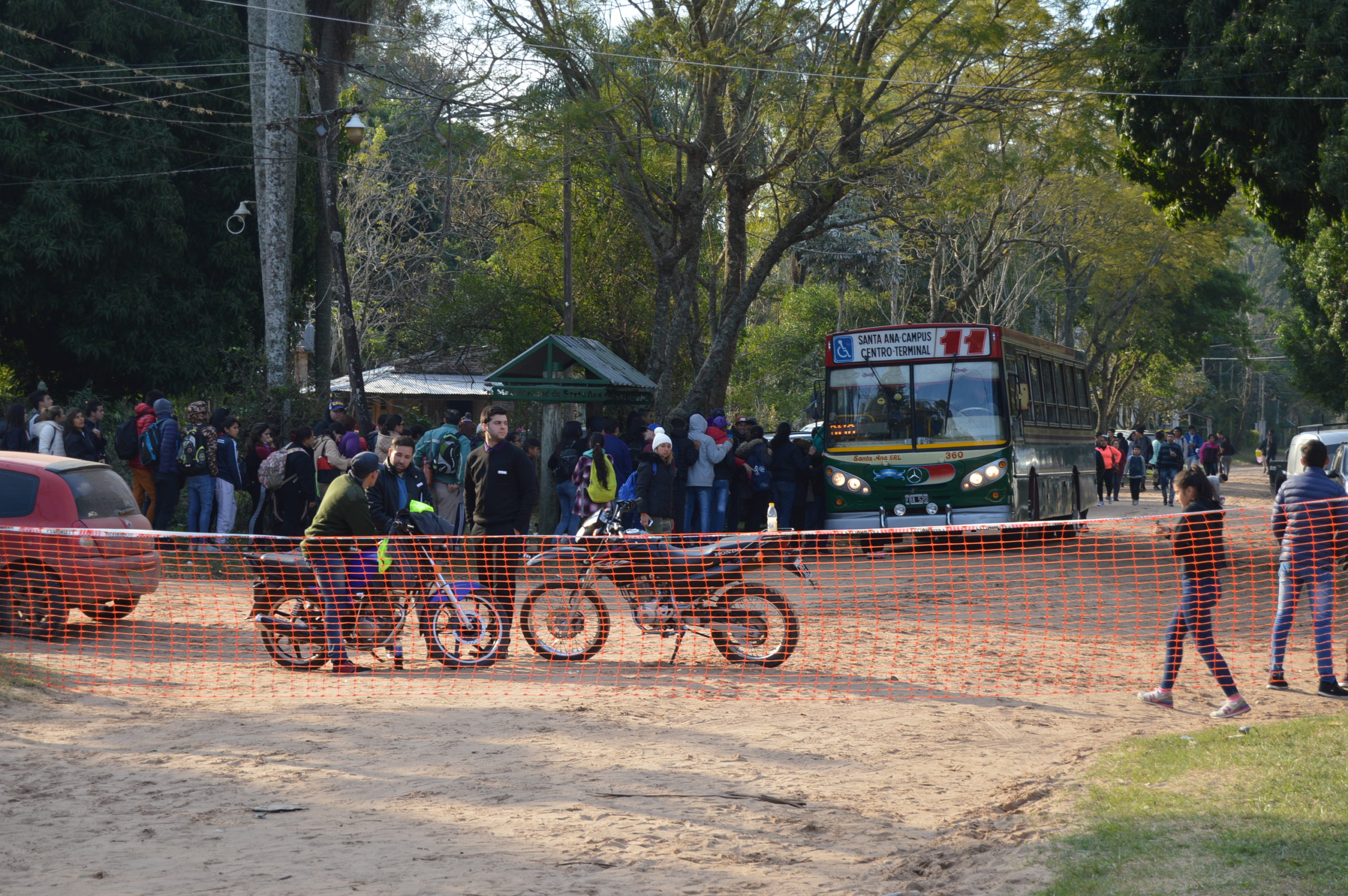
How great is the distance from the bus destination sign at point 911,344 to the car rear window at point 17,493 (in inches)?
412

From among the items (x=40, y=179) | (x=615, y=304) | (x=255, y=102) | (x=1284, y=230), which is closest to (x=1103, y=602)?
(x=1284, y=230)

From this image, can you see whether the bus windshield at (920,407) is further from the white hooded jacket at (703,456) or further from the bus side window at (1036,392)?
the white hooded jacket at (703,456)

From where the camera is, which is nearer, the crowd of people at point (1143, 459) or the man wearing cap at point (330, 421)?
the man wearing cap at point (330, 421)

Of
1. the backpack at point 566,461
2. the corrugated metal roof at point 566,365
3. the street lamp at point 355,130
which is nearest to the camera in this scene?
the backpack at point 566,461

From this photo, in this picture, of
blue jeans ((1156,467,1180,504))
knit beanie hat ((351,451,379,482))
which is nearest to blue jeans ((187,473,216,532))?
knit beanie hat ((351,451,379,482))

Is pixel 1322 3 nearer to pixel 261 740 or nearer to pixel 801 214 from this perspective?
pixel 801 214

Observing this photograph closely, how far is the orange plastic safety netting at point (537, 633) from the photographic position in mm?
9344

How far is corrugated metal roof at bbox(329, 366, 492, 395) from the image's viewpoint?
31.9 m

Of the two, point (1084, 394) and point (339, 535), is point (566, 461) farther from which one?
point (1084, 394)

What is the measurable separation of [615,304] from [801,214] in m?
11.7

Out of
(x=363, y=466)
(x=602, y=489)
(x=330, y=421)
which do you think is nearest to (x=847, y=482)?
(x=602, y=489)

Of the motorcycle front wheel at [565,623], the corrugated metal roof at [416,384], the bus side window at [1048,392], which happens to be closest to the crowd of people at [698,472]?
the motorcycle front wheel at [565,623]

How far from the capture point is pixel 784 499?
57.6ft

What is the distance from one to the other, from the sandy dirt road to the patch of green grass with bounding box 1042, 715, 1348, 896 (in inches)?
10.6
